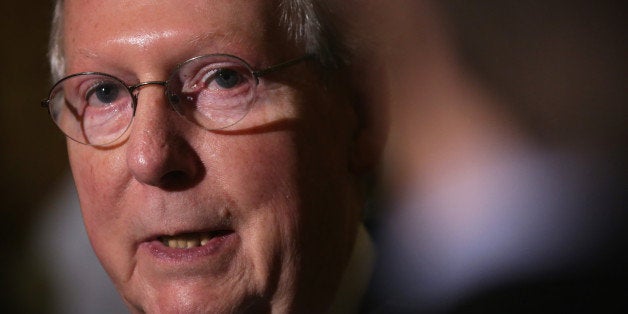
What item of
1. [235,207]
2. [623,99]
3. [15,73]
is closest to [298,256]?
[235,207]

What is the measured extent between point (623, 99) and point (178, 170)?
815 mm

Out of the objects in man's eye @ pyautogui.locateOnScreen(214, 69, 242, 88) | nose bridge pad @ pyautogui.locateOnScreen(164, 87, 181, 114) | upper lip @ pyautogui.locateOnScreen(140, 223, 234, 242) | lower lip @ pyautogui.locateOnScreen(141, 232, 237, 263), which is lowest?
lower lip @ pyautogui.locateOnScreen(141, 232, 237, 263)

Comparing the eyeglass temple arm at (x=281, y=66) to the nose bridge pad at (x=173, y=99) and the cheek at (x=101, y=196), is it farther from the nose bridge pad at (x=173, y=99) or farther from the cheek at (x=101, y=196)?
the cheek at (x=101, y=196)

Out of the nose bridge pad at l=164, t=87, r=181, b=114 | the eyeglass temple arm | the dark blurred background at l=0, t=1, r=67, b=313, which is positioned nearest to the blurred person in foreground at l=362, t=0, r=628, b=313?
the eyeglass temple arm

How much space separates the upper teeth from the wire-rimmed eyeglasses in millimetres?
188

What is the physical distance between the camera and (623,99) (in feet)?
4.32

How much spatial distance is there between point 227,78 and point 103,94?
246 mm

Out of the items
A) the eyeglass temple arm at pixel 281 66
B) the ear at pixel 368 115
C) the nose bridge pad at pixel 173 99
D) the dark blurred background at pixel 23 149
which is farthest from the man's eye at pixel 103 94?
the dark blurred background at pixel 23 149

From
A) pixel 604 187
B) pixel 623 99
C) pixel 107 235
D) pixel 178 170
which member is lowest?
pixel 107 235

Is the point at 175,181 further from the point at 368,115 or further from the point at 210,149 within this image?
the point at 368,115

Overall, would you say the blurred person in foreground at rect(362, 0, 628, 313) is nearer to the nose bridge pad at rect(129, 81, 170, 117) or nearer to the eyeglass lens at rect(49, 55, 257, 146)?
the eyeglass lens at rect(49, 55, 257, 146)

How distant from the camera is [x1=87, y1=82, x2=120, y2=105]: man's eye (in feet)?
4.21

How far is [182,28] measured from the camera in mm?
1176

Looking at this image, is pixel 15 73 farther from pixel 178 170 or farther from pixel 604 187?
pixel 604 187
